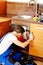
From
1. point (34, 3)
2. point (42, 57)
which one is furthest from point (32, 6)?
point (42, 57)

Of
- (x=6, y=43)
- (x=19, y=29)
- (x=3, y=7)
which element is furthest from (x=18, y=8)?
(x=6, y=43)

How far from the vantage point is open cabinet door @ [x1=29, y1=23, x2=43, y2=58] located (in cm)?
311

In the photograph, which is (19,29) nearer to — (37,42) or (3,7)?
(37,42)

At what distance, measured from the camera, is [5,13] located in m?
3.95

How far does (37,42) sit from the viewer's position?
10.5 feet

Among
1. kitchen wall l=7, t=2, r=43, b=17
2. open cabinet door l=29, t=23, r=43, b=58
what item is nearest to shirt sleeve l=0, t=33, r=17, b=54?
open cabinet door l=29, t=23, r=43, b=58

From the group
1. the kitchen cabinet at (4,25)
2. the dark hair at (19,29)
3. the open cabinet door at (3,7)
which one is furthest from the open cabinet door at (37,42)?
the open cabinet door at (3,7)

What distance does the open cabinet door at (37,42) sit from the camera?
3107 millimetres

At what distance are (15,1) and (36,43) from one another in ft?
4.03

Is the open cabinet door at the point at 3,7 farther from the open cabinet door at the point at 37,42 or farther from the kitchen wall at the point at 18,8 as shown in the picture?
the open cabinet door at the point at 37,42

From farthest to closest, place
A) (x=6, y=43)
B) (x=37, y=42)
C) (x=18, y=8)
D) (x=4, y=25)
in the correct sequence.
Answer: (x=18, y=8)
(x=4, y=25)
(x=37, y=42)
(x=6, y=43)

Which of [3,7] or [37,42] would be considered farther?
[3,7]

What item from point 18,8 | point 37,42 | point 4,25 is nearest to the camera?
point 37,42

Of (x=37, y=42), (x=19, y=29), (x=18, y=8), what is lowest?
(x=37, y=42)
